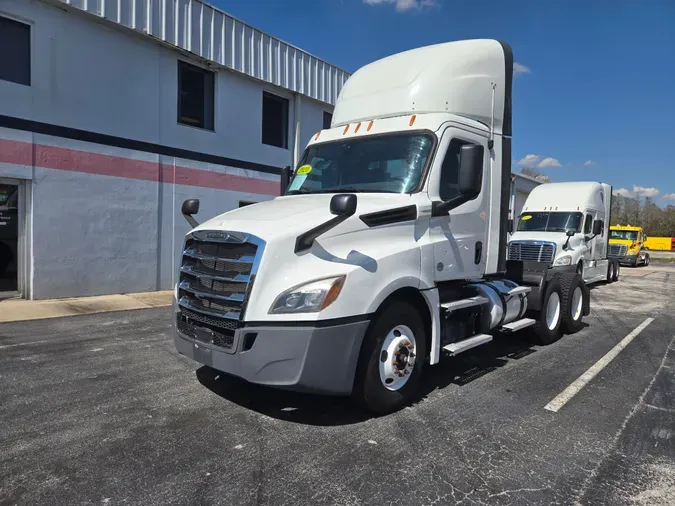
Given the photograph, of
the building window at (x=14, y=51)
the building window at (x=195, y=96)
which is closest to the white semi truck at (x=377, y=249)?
the building window at (x=14, y=51)

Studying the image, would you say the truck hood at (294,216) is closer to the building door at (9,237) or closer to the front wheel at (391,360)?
the front wheel at (391,360)

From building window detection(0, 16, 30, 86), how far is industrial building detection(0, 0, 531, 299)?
0.02 m

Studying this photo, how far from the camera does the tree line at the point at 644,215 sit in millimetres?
62031

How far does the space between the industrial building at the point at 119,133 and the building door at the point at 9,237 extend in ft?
0.07

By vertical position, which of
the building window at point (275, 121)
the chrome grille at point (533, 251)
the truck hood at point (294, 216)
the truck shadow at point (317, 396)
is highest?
the building window at point (275, 121)

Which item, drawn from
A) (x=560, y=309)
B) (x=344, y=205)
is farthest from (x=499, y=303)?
(x=344, y=205)

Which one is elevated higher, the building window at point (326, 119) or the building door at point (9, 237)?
the building window at point (326, 119)

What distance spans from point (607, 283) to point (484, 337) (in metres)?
14.6

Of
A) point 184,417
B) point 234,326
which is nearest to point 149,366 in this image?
point 184,417

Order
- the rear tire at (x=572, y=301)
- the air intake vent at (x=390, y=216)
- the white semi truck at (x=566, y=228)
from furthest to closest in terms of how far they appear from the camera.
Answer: the white semi truck at (x=566, y=228) → the rear tire at (x=572, y=301) → the air intake vent at (x=390, y=216)

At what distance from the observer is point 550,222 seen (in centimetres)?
1423

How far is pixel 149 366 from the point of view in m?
5.54

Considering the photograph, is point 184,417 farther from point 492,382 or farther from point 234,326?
point 492,382

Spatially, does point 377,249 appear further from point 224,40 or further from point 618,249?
point 618,249
